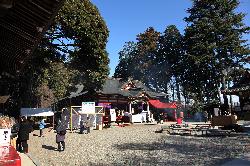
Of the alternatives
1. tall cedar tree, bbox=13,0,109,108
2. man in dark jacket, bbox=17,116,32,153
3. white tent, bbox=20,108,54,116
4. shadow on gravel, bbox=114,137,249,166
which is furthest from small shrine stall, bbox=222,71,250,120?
white tent, bbox=20,108,54,116

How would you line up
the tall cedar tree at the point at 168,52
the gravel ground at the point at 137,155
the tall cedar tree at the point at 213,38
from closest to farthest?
the gravel ground at the point at 137,155
the tall cedar tree at the point at 213,38
the tall cedar tree at the point at 168,52

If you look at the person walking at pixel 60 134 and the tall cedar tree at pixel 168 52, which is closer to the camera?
the person walking at pixel 60 134

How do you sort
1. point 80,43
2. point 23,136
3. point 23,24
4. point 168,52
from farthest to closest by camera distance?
point 168,52
point 80,43
point 23,136
point 23,24

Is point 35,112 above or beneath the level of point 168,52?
beneath

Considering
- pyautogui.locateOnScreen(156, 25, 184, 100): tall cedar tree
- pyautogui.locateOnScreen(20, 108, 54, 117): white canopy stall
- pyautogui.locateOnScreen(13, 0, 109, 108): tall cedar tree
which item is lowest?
pyautogui.locateOnScreen(20, 108, 54, 117): white canopy stall

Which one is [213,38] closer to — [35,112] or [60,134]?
[35,112]

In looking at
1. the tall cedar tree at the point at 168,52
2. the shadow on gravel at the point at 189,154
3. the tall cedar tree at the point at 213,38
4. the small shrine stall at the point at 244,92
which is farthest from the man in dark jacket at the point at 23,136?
the tall cedar tree at the point at 168,52

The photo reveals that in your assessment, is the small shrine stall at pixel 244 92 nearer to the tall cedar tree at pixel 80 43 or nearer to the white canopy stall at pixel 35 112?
the tall cedar tree at pixel 80 43

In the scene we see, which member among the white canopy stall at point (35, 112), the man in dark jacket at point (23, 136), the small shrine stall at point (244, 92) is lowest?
the man in dark jacket at point (23, 136)

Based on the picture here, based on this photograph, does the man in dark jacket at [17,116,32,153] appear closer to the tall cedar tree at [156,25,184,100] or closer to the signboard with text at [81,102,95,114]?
the signboard with text at [81,102,95,114]

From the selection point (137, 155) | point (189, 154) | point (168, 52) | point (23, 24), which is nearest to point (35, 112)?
point (137, 155)

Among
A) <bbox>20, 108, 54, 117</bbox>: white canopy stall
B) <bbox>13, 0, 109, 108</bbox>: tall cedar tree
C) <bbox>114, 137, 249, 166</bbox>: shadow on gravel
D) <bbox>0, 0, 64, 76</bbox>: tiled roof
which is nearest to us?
<bbox>0, 0, 64, 76</bbox>: tiled roof

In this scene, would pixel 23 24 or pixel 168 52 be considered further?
pixel 168 52

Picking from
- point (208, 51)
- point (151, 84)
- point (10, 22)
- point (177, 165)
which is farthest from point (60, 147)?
point (151, 84)
